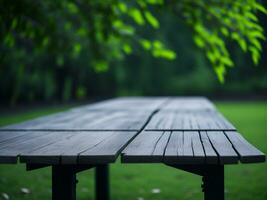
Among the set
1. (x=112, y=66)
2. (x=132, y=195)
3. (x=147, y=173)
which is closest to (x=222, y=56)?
(x=132, y=195)

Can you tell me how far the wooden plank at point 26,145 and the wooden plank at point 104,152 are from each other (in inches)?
11.4

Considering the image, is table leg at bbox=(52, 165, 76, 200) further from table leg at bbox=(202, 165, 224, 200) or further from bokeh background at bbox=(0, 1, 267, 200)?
bokeh background at bbox=(0, 1, 267, 200)

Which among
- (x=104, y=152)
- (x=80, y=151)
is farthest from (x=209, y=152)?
(x=80, y=151)

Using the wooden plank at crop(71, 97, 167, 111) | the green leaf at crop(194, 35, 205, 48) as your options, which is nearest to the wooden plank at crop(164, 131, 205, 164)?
the green leaf at crop(194, 35, 205, 48)

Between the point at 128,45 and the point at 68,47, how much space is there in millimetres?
847

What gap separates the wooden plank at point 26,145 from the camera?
1.87 m

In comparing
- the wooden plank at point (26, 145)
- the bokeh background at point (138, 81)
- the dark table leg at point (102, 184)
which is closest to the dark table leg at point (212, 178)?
the wooden plank at point (26, 145)

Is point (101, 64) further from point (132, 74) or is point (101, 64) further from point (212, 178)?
point (132, 74)

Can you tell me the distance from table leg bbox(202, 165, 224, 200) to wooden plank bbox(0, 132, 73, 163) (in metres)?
0.83

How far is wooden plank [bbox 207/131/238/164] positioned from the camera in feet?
5.87

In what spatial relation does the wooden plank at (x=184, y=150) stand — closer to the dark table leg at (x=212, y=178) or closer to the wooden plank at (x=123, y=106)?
the dark table leg at (x=212, y=178)

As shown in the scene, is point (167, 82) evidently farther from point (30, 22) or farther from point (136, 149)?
point (136, 149)

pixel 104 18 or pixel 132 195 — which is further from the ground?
pixel 104 18

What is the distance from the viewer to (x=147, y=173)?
16.8 ft
